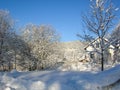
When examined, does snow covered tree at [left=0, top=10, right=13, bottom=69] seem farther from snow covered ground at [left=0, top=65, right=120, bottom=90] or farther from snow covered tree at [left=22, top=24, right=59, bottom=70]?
snow covered ground at [left=0, top=65, right=120, bottom=90]

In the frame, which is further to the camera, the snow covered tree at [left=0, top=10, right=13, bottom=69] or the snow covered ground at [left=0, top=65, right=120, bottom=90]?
the snow covered tree at [left=0, top=10, right=13, bottom=69]

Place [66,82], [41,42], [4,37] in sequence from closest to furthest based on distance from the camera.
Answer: [66,82] < [4,37] < [41,42]

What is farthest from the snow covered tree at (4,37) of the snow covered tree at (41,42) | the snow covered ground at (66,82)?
the snow covered ground at (66,82)

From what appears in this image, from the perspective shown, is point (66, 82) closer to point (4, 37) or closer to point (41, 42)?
point (4, 37)

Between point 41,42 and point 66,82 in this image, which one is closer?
point 66,82

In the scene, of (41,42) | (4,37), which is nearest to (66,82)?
(4,37)

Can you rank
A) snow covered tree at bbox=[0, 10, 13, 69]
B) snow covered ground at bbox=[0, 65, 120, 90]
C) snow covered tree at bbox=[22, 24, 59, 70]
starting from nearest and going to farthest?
snow covered ground at bbox=[0, 65, 120, 90], snow covered tree at bbox=[0, 10, 13, 69], snow covered tree at bbox=[22, 24, 59, 70]

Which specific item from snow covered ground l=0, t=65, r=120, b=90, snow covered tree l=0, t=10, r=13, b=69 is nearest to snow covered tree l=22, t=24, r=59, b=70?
snow covered tree l=0, t=10, r=13, b=69

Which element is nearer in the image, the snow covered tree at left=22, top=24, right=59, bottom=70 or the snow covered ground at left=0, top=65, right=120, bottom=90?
the snow covered ground at left=0, top=65, right=120, bottom=90

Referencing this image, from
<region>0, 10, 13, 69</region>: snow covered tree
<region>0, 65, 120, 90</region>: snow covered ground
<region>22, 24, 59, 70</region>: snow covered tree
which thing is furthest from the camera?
<region>22, 24, 59, 70</region>: snow covered tree

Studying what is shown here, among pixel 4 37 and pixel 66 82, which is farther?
pixel 4 37

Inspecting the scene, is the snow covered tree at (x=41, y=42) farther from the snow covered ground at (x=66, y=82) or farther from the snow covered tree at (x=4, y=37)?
the snow covered ground at (x=66, y=82)

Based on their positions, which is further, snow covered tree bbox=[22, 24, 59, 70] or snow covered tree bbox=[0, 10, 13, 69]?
snow covered tree bbox=[22, 24, 59, 70]

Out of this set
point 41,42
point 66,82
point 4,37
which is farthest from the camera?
point 41,42
